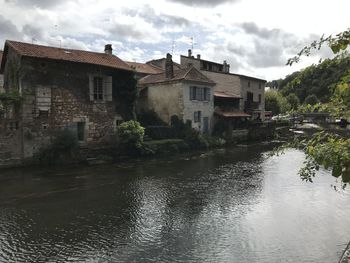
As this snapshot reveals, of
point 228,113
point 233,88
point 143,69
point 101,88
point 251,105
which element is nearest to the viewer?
point 101,88

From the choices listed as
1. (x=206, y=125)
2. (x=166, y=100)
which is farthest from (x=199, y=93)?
(x=166, y=100)

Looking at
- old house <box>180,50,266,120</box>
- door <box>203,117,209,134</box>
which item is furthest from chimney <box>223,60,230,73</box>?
door <box>203,117,209,134</box>

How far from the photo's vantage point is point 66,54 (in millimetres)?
25406

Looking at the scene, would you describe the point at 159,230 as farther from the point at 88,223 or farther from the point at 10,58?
the point at 10,58

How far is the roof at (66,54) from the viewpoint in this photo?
76.1 feet

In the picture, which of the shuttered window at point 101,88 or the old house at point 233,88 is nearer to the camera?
the shuttered window at point 101,88

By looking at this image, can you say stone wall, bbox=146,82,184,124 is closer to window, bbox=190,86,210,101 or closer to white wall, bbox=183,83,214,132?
white wall, bbox=183,83,214,132

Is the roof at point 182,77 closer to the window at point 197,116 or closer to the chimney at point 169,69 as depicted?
the chimney at point 169,69

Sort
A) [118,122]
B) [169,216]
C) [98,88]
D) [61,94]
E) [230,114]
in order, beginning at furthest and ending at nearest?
[230,114], [118,122], [98,88], [61,94], [169,216]

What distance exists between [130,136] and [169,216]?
13.7m

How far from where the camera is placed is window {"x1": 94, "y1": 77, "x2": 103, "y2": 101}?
26625 mm

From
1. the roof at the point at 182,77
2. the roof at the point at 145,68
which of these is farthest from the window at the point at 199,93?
the roof at the point at 145,68

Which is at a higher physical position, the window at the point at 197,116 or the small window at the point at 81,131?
the window at the point at 197,116

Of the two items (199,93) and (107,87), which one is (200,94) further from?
(107,87)
